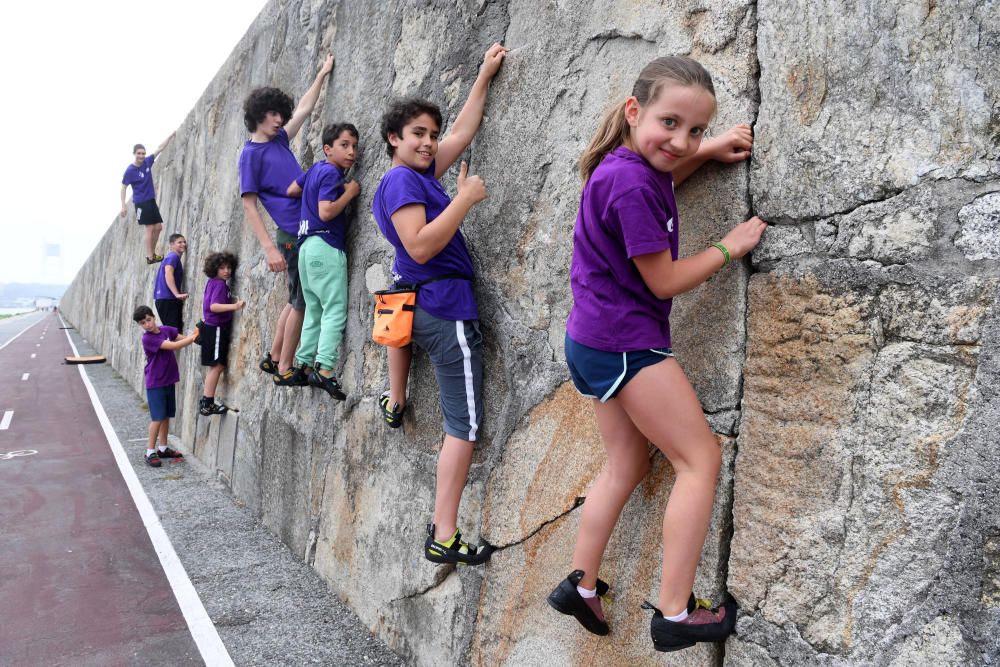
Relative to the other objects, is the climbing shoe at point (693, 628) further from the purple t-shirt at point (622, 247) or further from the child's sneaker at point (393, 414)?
the child's sneaker at point (393, 414)

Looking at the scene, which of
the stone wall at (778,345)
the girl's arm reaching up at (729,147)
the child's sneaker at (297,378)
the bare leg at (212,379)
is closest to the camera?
the stone wall at (778,345)

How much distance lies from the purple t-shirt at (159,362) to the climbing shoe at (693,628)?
6653 mm

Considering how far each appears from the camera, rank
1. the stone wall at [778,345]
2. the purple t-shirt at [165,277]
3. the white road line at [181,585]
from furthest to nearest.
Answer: the purple t-shirt at [165,277], the white road line at [181,585], the stone wall at [778,345]

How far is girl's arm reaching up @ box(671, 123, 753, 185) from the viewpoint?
194 cm

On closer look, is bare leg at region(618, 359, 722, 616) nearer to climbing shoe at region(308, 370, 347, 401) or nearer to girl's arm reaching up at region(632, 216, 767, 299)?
girl's arm reaching up at region(632, 216, 767, 299)

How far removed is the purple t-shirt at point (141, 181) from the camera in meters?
10.7

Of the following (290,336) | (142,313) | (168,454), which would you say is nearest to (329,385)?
(290,336)

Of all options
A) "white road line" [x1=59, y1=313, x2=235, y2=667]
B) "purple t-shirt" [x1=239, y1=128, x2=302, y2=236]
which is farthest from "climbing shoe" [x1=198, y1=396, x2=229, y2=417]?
"purple t-shirt" [x1=239, y1=128, x2=302, y2=236]

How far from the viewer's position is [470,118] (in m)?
3.02

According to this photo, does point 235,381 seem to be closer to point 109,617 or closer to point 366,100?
point 109,617

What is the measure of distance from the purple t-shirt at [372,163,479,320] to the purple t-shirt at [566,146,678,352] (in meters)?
0.90

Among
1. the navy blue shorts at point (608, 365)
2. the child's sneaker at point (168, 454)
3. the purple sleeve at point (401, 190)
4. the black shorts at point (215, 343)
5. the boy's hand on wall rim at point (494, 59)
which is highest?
the boy's hand on wall rim at point (494, 59)

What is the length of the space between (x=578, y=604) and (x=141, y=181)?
410 inches

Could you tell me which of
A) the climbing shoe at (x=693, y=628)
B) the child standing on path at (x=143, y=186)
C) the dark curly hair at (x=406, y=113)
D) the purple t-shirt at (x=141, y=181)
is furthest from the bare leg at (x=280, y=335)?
the purple t-shirt at (x=141, y=181)
